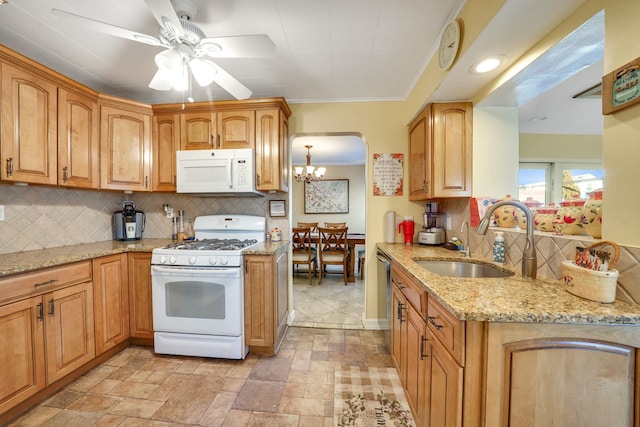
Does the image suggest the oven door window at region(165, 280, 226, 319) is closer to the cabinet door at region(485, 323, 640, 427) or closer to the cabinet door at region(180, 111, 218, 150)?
the cabinet door at region(180, 111, 218, 150)

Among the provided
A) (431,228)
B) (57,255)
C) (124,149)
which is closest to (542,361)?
(431,228)

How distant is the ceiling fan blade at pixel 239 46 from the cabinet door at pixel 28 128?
1.29m

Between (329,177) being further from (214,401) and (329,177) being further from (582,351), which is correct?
(582,351)

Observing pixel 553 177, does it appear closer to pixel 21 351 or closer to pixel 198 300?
pixel 198 300

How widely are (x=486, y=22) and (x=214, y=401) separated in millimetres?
2575

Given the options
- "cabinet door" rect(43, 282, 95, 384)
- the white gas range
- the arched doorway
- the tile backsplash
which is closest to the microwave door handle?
the tile backsplash

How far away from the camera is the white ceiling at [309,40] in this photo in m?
Result: 1.31

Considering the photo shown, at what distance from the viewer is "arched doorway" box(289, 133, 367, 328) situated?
9.07 ft

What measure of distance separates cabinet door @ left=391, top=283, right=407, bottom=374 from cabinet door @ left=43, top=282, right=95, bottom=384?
2.24 meters

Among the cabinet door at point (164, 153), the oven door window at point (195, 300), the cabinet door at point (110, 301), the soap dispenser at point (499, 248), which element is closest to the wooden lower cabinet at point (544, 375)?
the soap dispenser at point (499, 248)

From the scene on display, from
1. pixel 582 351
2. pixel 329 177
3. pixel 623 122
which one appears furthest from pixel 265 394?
pixel 329 177

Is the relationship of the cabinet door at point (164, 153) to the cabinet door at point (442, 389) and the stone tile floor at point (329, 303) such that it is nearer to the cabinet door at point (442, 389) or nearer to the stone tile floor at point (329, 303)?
the stone tile floor at point (329, 303)

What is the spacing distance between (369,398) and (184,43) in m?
2.43

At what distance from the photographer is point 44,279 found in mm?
1516
